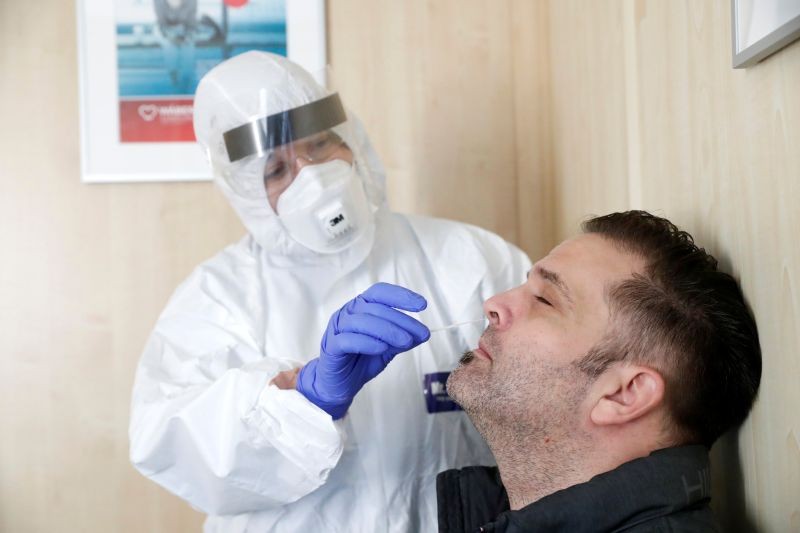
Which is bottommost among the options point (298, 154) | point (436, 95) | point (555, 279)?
point (555, 279)

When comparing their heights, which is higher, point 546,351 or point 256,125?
point 256,125

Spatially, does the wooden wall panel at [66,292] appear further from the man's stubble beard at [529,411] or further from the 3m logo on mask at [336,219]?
the man's stubble beard at [529,411]

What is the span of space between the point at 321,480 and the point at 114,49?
142 cm

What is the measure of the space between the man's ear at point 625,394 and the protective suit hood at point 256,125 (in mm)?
628

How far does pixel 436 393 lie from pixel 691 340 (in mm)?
572

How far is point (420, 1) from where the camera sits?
2205mm

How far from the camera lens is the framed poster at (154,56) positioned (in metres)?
2.15

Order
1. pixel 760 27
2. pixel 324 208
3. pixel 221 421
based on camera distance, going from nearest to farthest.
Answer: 1. pixel 760 27
2. pixel 221 421
3. pixel 324 208

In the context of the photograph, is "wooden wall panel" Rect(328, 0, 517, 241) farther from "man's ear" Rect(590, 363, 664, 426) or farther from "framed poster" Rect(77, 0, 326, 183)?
"man's ear" Rect(590, 363, 664, 426)

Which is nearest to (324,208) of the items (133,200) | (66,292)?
(133,200)

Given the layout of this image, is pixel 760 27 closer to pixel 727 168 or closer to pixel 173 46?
pixel 727 168

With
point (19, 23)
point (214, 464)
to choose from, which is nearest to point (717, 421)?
point (214, 464)

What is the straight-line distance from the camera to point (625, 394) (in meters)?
1.09

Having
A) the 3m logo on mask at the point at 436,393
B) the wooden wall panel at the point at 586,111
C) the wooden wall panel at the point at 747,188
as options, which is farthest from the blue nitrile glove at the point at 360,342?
the wooden wall panel at the point at 586,111
